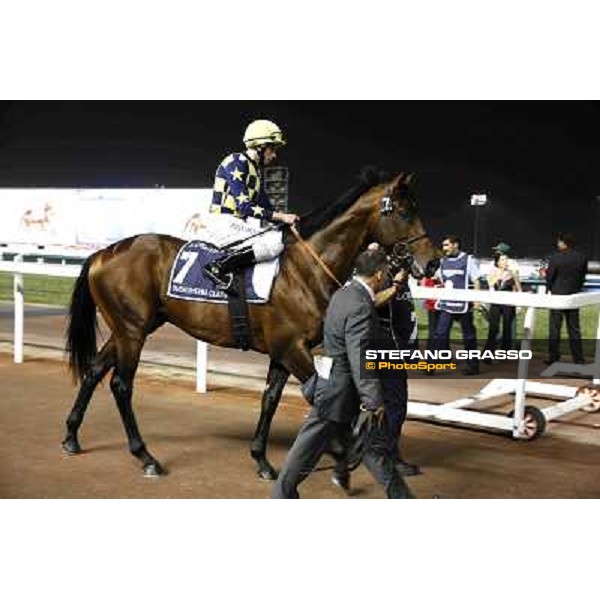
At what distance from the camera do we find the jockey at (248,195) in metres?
4.16

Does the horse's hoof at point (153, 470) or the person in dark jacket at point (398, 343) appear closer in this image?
the person in dark jacket at point (398, 343)

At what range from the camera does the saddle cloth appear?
167 inches

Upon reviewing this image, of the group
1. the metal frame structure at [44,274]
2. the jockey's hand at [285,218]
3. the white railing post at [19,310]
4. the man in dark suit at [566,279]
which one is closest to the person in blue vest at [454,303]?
the man in dark suit at [566,279]

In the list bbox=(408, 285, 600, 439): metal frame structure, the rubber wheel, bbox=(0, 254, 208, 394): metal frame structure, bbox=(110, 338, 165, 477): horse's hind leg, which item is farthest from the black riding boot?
the rubber wheel

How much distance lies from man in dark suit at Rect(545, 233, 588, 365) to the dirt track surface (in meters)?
2.22

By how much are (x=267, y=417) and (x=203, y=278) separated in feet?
2.89

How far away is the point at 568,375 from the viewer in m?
6.91

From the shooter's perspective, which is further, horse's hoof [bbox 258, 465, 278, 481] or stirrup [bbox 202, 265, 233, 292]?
stirrup [bbox 202, 265, 233, 292]

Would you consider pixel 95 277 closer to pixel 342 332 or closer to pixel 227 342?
pixel 227 342

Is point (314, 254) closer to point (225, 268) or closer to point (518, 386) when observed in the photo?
point (225, 268)

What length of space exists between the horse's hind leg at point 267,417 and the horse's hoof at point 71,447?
1138 millimetres

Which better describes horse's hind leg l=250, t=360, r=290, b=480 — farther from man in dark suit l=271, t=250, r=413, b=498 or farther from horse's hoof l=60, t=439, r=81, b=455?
horse's hoof l=60, t=439, r=81, b=455

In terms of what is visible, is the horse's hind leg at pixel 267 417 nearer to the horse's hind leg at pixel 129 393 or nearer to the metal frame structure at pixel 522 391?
the horse's hind leg at pixel 129 393

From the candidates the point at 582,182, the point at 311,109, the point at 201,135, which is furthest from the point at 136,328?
the point at 201,135
